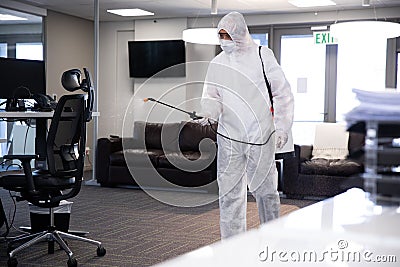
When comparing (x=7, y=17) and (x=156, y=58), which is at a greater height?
(x=7, y=17)

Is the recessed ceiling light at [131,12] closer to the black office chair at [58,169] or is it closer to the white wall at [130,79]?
the white wall at [130,79]

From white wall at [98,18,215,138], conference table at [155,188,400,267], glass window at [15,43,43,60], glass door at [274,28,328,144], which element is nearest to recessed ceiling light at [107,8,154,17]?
white wall at [98,18,215,138]

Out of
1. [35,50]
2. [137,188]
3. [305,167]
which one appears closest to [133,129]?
[137,188]

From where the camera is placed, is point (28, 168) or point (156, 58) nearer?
point (28, 168)

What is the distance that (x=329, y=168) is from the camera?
6660mm

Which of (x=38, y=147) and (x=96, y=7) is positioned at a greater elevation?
(x=96, y=7)

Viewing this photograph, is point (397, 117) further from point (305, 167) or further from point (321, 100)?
point (321, 100)

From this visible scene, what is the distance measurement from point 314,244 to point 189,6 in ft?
26.2

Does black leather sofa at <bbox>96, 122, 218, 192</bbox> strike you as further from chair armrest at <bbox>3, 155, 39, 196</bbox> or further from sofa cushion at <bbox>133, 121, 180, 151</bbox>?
chair armrest at <bbox>3, 155, 39, 196</bbox>

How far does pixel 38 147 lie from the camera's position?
4.82 meters

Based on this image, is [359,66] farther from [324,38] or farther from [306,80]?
[306,80]

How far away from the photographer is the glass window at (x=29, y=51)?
8.98 m

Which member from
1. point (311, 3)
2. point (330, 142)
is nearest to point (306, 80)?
point (311, 3)

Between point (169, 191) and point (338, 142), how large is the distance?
220cm
